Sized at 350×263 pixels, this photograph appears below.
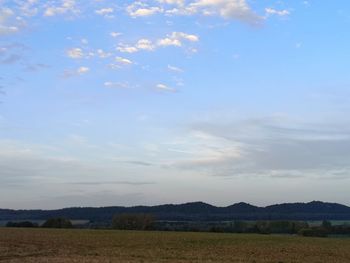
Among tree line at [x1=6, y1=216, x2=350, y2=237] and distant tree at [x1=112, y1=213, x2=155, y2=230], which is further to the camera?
distant tree at [x1=112, y1=213, x2=155, y2=230]

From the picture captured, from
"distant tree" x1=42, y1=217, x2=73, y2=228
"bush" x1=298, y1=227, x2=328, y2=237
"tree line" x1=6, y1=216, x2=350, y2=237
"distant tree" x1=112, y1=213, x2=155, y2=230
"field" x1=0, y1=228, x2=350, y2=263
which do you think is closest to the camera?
"field" x1=0, y1=228, x2=350, y2=263

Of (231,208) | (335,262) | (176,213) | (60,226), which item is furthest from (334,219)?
(335,262)

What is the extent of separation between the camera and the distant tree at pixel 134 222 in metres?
116

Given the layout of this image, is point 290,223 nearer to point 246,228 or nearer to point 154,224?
point 246,228

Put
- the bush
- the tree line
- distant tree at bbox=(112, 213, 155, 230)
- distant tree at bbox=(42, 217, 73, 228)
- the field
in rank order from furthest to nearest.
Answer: distant tree at bbox=(112, 213, 155, 230) < distant tree at bbox=(42, 217, 73, 228) < the tree line < the bush < the field

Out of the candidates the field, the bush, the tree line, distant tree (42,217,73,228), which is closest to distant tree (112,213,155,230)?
the tree line

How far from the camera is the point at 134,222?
118 m

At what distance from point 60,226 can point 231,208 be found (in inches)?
3354

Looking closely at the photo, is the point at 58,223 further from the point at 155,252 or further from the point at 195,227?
the point at 155,252

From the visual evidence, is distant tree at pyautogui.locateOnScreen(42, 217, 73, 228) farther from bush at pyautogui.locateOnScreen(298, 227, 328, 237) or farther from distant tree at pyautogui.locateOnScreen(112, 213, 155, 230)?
bush at pyautogui.locateOnScreen(298, 227, 328, 237)

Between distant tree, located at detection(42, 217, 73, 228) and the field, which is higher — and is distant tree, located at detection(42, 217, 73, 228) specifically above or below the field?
above

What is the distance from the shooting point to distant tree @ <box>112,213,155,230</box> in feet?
380

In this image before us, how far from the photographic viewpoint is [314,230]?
312ft

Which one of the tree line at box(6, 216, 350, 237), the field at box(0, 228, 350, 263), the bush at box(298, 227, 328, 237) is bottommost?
the field at box(0, 228, 350, 263)
